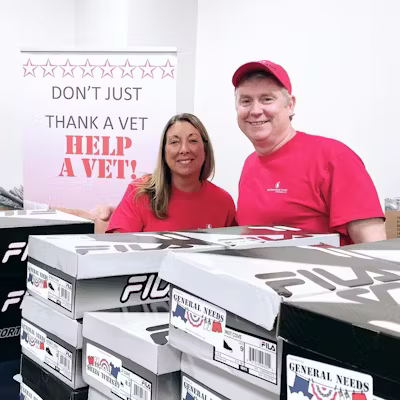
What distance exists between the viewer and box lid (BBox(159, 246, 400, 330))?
59 centimetres

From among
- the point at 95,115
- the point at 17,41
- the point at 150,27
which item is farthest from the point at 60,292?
the point at 17,41

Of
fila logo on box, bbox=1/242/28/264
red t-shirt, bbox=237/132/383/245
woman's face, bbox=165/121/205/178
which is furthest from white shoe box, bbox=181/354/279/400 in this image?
woman's face, bbox=165/121/205/178

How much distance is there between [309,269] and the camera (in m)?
0.69

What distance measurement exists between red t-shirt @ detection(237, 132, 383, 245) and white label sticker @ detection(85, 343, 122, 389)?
0.72m

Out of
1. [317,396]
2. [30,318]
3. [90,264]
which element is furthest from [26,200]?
[317,396]

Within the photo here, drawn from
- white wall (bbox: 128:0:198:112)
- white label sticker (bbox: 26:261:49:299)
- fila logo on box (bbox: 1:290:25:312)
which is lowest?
fila logo on box (bbox: 1:290:25:312)

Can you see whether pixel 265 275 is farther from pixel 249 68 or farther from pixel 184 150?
pixel 184 150

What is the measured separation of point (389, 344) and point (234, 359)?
0.25m

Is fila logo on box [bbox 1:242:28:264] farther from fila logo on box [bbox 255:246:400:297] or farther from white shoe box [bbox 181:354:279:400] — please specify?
fila logo on box [bbox 255:246:400:297]

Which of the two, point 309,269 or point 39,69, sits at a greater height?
point 39,69

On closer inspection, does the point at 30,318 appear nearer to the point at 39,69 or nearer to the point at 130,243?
the point at 130,243

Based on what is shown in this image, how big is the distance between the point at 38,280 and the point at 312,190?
0.83 meters

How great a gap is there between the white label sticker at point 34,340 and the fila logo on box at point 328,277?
539mm

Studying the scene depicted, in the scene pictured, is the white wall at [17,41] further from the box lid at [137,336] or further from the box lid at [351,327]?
the box lid at [351,327]
